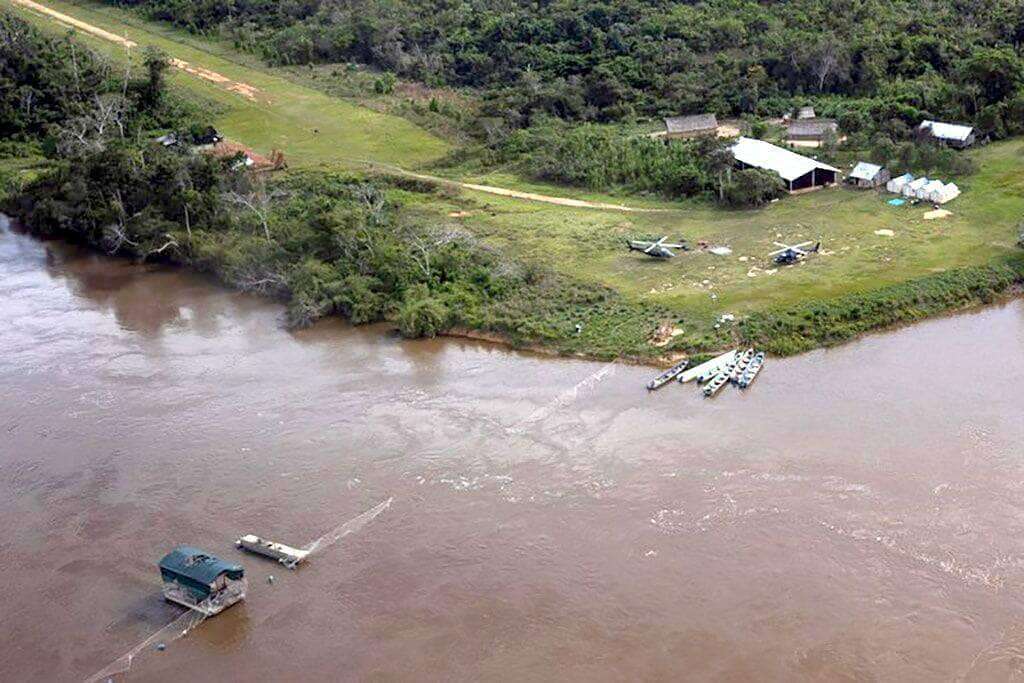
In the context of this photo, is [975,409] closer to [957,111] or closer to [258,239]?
[957,111]

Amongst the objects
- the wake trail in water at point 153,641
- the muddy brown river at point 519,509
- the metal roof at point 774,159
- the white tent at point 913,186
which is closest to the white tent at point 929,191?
the white tent at point 913,186

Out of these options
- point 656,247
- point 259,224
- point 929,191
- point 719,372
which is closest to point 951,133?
point 929,191

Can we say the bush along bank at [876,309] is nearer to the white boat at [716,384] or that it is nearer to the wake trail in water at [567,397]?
the white boat at [716,384]

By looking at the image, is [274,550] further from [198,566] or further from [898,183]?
[898,183]

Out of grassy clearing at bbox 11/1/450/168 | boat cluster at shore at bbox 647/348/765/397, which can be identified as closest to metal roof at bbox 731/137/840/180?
boat cluster at shore at bbox 647/348/765/397

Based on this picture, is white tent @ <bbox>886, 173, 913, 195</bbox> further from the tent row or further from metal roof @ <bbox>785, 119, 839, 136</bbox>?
metal roof @ <bbox>785, 119, 839, 136</bbox>

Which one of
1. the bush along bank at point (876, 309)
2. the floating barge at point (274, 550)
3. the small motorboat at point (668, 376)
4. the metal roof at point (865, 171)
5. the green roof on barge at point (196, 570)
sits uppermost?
the metal roof at point (865, 171)
